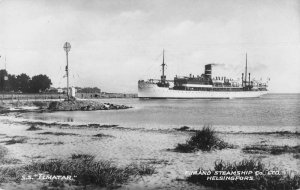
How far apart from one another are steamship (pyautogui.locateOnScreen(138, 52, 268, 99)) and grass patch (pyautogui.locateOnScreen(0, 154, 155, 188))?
92695mm

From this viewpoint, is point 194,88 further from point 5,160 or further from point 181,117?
point 5,160

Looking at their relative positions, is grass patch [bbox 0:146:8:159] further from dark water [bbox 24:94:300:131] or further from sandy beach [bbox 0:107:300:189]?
dark water [bbox 24:94:300:131]

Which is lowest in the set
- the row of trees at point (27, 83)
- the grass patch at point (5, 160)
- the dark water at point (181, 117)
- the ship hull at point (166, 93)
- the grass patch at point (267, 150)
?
the dark water at point (181, 117)

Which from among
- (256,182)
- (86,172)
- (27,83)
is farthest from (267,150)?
(27,83)

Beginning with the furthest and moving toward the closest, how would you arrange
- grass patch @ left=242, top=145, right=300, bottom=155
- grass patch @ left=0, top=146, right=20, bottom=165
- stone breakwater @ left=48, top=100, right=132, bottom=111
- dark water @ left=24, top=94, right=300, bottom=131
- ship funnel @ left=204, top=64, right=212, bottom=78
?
ship funnel @ left=204, top=64, right=212, bottom=78 → stone breakwater @ left=48, top=100, right=132, bottom=111 → dark water @ left=24, top=94, right=300, bottom=131 → grass patch @ left=242, top=145, right=300, bottom=155 → grass patch @ left=0, top=146, right=20, bottom=165

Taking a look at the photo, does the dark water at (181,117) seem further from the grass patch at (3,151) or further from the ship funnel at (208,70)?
the ship funnel at (208,70)

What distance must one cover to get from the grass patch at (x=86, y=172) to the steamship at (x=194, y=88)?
92695mm

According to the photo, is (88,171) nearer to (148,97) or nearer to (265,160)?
(265,160)

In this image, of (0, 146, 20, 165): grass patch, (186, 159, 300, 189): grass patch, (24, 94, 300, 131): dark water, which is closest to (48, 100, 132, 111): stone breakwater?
(24, 94, 300, 131): dark water

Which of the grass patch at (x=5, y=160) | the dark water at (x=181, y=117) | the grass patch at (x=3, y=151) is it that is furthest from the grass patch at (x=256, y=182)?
the dark water at (x=181, y=117)

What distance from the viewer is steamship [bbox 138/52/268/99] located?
102 meters

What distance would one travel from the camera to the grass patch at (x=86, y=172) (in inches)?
292

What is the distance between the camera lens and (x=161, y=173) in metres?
8.41

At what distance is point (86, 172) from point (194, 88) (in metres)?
99.3
